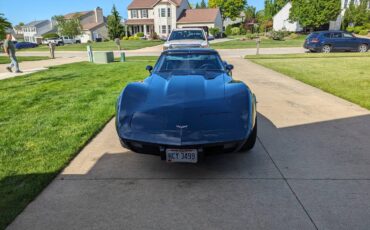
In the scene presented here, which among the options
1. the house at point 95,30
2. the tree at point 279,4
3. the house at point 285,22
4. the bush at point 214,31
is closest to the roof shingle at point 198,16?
the bush at point 214,31

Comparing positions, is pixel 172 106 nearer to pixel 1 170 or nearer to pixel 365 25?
pixel 1 170

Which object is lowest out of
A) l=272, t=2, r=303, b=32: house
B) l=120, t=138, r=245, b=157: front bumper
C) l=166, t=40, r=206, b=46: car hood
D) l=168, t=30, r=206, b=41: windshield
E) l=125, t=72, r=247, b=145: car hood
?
l=120, t=138, r=245, b=157: front bumper

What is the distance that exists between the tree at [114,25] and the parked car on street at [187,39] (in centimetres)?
4175

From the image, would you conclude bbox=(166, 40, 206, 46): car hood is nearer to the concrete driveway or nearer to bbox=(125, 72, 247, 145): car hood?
the concrete driveway

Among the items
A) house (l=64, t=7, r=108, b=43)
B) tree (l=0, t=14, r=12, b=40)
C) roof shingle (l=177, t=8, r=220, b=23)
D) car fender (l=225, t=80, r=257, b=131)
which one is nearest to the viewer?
car fender (l=225, t=80, r=257, b=131)

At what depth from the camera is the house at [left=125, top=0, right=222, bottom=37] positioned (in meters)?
53.5

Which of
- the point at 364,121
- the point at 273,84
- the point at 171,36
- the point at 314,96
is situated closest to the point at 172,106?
the point at 364,121

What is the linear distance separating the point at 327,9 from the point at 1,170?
45022mm

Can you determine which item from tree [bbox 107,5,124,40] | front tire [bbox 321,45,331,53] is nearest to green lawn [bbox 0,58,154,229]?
front tire [bbox 321,45,331,53]

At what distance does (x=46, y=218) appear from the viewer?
2857mm

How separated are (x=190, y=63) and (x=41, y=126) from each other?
3043mm

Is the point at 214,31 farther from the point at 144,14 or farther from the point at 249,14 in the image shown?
the point at 249,14

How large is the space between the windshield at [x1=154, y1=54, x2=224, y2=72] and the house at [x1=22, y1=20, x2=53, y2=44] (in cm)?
10075

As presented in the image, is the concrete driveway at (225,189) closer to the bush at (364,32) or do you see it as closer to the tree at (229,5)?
the bush at (364,32)
